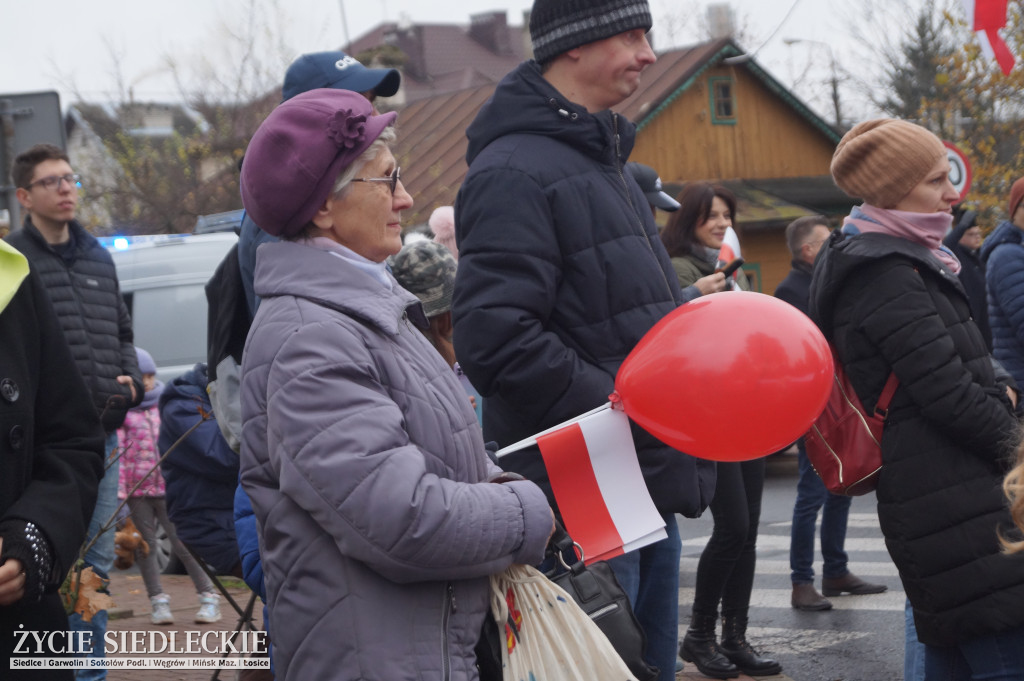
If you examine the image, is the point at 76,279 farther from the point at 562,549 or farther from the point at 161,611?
the point at 562,549

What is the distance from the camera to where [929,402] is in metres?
3.54

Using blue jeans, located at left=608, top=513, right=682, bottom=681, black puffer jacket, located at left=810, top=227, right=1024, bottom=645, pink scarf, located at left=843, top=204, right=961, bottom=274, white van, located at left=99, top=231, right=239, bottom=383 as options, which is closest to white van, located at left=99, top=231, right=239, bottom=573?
white van, located at left=99, top=231, right=239, bottom=383

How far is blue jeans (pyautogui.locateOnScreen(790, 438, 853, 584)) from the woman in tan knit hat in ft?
9.92

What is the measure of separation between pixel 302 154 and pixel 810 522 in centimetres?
499

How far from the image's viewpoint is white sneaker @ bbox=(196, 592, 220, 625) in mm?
7358

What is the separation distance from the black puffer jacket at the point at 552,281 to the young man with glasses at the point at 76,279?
298 cm

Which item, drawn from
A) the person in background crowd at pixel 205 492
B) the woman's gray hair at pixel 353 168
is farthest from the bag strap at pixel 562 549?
the person in background crowd at pixel 205 492

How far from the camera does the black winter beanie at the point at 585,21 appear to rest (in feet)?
11.5

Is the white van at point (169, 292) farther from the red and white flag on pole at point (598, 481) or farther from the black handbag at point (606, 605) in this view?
the black handbag at point (606, 605)

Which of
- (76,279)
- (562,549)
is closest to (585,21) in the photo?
(562,549)

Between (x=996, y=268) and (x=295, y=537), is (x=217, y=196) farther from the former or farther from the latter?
(x=295, y=537)

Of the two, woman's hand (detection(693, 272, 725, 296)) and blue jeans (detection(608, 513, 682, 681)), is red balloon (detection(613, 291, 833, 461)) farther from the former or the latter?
woman's hand (detection(693, 272, 725, 296))

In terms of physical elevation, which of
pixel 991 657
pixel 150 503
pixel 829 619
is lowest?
pixel 829 619

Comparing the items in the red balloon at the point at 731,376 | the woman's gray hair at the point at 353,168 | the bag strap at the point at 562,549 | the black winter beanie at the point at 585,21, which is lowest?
the bag strap at the point at 562,549
